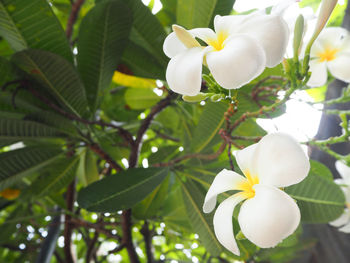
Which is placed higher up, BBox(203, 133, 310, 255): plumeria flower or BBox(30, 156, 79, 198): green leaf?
BBox(203, 133, 310, 255): plumeria flower

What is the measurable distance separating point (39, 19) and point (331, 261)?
33.0 inches

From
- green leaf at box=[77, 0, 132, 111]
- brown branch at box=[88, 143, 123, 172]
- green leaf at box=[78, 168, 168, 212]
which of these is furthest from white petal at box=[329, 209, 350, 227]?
green leaf at box=[77, 0, 132, 111]

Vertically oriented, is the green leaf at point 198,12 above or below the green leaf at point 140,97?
above

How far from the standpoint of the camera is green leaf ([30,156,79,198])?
924 mm

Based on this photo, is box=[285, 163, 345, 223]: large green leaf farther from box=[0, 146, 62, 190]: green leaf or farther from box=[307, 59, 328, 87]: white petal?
box=[0, 146, 62, 190]: green leaf

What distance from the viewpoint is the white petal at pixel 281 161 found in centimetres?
33

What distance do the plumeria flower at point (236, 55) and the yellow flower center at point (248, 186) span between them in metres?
0.11

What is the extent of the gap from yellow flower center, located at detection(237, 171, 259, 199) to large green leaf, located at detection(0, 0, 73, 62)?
0.52 meters

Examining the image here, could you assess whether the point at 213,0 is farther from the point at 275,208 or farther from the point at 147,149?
the point at 147,149

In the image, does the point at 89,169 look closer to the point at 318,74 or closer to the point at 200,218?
the point at 200,218

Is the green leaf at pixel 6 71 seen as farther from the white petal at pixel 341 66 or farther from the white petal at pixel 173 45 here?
the white petal at pixel 341 66

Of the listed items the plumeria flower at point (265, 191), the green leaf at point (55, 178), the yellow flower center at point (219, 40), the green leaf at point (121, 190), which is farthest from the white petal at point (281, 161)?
the green leaf at point (55, 178)

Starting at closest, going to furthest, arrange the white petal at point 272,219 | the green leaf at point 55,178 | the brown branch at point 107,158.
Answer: the white petal at point 272,219
the brown branch at point 107,158
the green leaf at point 55,178

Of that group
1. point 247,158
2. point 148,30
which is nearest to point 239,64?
point 247,158
